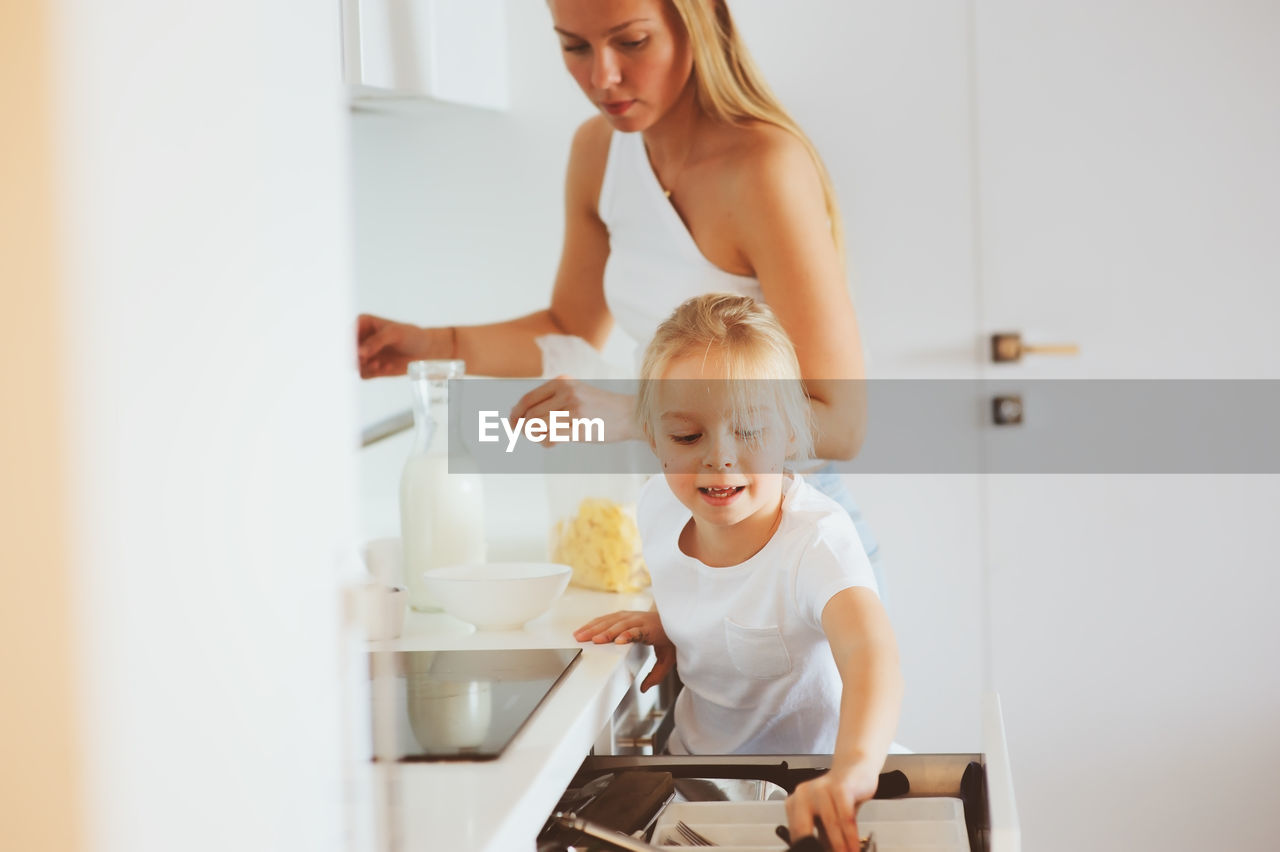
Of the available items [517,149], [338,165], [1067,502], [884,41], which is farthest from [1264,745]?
[338,165]

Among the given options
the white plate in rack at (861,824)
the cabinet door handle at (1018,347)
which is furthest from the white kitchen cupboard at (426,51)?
the white plate in rack at (861,824)

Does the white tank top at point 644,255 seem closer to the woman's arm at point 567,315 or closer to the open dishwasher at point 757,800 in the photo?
the woman's arm at point 567,315

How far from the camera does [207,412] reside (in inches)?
9.2

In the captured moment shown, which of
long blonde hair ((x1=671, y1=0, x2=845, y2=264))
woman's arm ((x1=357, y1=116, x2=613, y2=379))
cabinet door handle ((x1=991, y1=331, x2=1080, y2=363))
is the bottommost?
cabinet door handle ((x1=991, y1=331, x2=1080, y2=363))

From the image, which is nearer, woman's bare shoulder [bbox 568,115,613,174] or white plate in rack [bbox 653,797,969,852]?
white plate in rack [bbox 653,797,969,852]

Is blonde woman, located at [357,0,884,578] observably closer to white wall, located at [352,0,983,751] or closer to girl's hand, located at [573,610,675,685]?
white wall, located at [352,0,983,751]

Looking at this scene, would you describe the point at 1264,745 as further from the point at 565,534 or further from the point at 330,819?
the point at 330,819

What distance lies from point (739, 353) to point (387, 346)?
0.44 m

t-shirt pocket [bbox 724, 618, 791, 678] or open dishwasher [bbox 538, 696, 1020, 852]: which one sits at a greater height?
t-shirt pocket [bbox 724, 618, 791, 678]

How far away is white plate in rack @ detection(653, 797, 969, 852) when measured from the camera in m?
0.61

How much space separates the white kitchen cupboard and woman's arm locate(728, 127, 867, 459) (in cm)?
33

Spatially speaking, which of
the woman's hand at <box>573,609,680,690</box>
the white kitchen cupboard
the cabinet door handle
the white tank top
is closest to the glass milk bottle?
the woman's hand at <box>573,609,680,690</box>

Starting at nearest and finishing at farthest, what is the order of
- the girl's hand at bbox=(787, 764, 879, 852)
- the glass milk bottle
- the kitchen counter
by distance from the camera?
the kitchen counter
the girl's hand at bbox=(787, 764, 879, 852)
the glass milk bottle

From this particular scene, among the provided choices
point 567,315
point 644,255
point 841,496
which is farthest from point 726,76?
point 841,496
